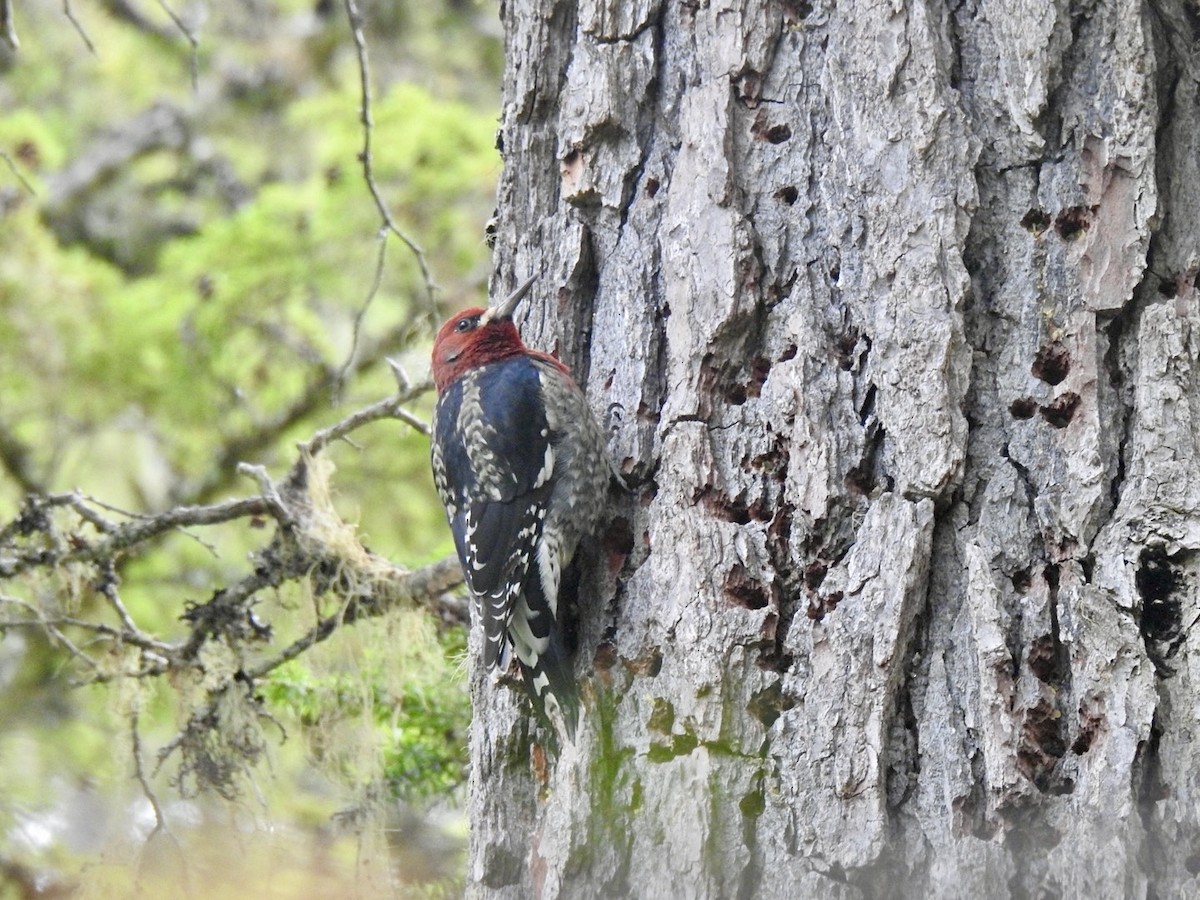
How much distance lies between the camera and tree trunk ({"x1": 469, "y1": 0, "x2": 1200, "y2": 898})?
215 centimetres

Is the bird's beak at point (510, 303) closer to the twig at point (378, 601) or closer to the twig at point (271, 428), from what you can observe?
the twig at point (378, 601)

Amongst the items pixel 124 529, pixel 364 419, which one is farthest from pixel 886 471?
pixel 124 529

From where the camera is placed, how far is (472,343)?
3604 millimetres

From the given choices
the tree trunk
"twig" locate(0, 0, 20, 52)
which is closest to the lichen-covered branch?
the tree trunk

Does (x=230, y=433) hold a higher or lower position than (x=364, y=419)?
higher

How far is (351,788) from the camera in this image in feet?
11.7

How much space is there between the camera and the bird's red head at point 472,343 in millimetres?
3443

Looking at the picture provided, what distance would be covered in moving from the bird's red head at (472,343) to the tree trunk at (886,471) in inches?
24.7

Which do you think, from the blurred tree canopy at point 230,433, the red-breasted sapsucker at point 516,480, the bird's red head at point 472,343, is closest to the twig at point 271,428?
the blurred tree canopy at point 230,433

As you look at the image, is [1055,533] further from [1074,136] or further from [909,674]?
[1074,136]

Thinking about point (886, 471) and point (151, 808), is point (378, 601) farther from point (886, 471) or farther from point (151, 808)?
point (886, 471)

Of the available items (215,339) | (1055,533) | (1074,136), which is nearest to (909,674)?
(1055,533)

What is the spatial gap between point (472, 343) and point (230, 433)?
10.0 feet

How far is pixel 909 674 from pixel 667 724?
0.47m
